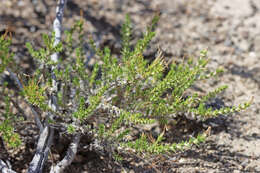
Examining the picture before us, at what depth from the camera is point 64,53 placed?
2662 mm

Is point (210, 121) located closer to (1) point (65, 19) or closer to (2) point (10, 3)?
(1) point (65, 19)

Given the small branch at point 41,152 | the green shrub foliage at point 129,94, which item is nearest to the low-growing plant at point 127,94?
the green shrub foliage at point 129,94

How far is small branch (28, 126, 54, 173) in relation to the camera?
5.30 feet

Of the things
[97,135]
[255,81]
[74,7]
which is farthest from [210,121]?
[74,7]

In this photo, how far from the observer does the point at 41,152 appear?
166 cm

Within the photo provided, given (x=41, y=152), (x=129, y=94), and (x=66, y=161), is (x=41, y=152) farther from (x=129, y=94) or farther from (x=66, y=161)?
(x=129, y=94)

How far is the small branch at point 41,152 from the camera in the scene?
162 cm

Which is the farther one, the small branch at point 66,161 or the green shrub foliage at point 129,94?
the small branch at point 66,161

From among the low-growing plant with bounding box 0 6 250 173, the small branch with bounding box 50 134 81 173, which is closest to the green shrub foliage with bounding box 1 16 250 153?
the low-growing plant with bounding box 0 6 250 173

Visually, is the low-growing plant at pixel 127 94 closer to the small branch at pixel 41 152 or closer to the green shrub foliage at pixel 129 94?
the green shrub foliage at pixel 129 94

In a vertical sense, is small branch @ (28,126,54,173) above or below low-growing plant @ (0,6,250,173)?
below

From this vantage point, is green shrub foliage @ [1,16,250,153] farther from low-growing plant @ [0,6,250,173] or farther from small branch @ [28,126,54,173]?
small branch @ [28,126,54,173]

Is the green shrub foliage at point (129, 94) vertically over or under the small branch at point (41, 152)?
over

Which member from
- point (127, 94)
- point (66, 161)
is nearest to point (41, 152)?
point (66, 161)
